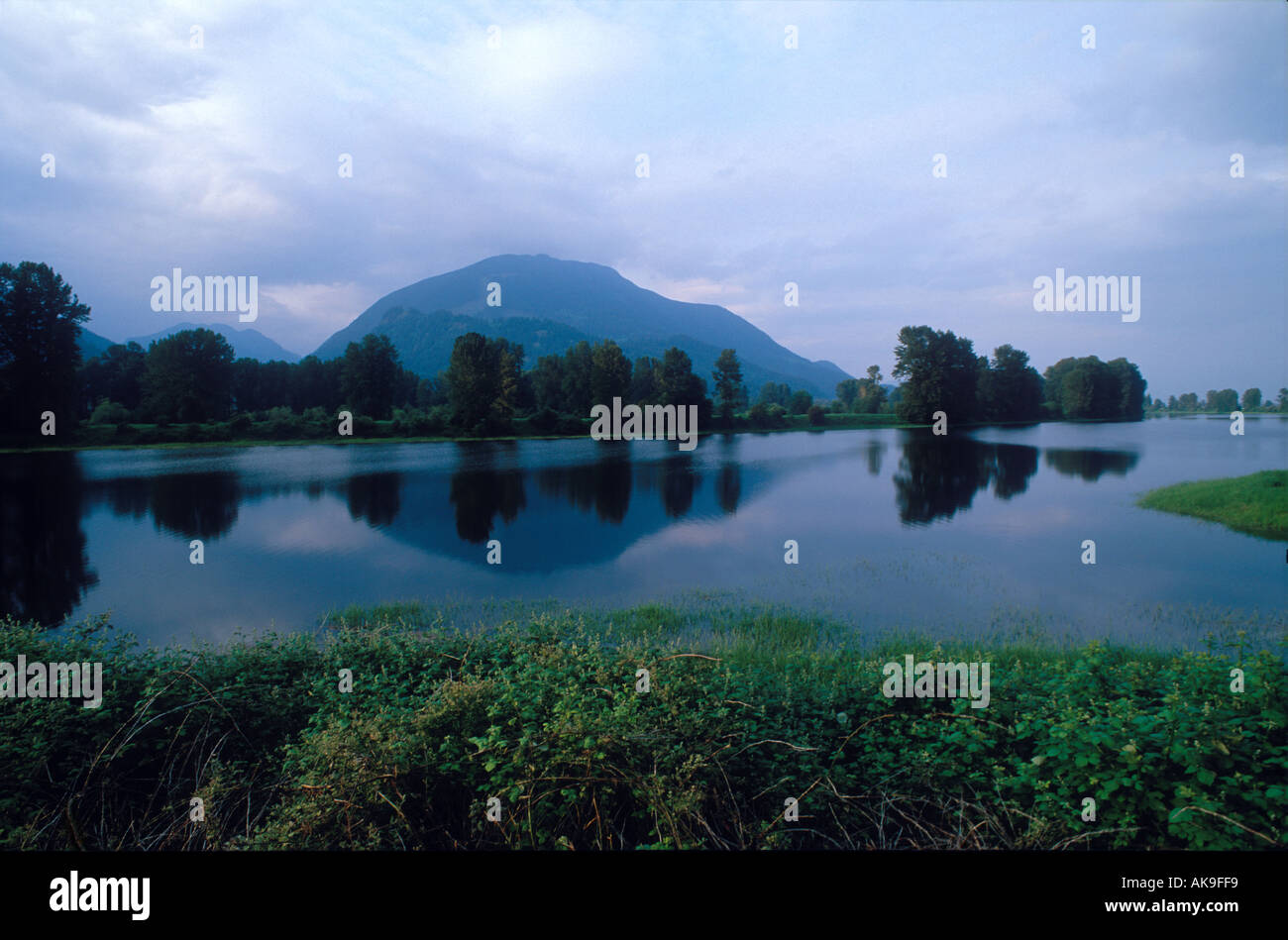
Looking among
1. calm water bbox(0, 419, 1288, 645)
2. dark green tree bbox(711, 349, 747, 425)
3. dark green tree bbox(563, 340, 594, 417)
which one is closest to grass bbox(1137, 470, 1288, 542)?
calm water bbox(0, 419, 1288, 645)

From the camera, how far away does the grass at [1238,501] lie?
19875mm

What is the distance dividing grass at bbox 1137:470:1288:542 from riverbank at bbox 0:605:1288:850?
20219 mm

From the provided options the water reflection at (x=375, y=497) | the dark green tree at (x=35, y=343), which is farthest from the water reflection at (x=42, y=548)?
the dark green tree at (x=35, y=343)

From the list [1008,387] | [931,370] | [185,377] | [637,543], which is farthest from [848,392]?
[185,377]

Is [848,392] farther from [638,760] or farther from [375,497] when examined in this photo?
[638,760]

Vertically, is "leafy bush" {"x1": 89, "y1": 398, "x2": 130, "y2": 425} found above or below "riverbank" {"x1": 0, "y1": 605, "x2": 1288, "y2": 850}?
above

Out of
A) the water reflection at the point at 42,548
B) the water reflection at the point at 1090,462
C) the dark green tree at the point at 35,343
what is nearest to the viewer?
the water reflection at the point at 42,548

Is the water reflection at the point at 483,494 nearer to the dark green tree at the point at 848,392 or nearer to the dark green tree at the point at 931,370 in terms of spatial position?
the dark green tree at the point at 931,370

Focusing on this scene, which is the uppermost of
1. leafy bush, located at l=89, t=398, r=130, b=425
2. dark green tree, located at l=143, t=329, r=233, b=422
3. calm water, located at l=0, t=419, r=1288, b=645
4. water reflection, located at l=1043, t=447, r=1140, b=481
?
dark green tree, located at l=143, t=329, r=233, b=422

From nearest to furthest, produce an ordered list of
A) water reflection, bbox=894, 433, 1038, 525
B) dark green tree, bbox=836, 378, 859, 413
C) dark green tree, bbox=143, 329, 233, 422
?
1. water reflection, bbox=894, 433, 1038, 525
2. dark green tree, bbox=143, 329, 233, 422
3. dark green tree, bbox=836, 378, 859, 413

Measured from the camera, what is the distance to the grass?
65.2ft

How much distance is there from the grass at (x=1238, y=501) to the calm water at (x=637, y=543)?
135cm

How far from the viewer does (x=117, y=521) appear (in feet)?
71.4

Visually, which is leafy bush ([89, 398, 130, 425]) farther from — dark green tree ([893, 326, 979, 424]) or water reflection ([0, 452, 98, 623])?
dark green tree ([893, 326, 979, 424])
